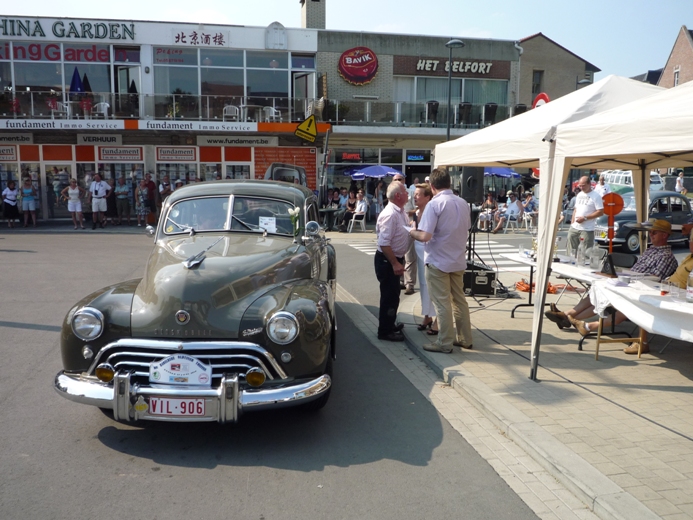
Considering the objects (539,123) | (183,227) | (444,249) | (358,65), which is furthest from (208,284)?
(358,65)

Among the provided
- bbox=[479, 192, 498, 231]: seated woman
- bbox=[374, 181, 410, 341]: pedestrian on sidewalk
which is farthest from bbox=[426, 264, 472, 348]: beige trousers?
bbox=[479, 192, 498, 231]: seated woman

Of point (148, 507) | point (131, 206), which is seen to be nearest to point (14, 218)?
point (131, 206)

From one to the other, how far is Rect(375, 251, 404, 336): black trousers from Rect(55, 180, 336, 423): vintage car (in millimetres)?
2261

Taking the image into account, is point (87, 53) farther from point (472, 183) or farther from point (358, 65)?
point (472, 183)

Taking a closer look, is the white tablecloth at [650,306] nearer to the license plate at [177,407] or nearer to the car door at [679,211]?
the license plate at [177,407]

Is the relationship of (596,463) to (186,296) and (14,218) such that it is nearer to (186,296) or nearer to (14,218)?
(186,296)

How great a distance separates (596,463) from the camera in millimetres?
3951

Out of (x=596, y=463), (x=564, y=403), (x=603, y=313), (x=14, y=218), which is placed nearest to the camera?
(x=596, y=463)

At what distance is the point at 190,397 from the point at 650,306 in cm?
409

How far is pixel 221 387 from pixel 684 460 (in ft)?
10.4

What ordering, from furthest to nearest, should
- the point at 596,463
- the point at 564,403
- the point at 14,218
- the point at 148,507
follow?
the point at 14,218, the point at 564,403, the point at 596,463, the point at 148,507

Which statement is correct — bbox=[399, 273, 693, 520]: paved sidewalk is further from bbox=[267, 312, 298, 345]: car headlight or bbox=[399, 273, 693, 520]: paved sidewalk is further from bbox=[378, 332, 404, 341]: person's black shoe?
bbox=[267, 312, 298, 345]: car headlight

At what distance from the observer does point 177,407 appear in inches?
158

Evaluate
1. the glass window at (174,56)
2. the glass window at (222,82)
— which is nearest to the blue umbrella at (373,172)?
the glass window at (222,82)
